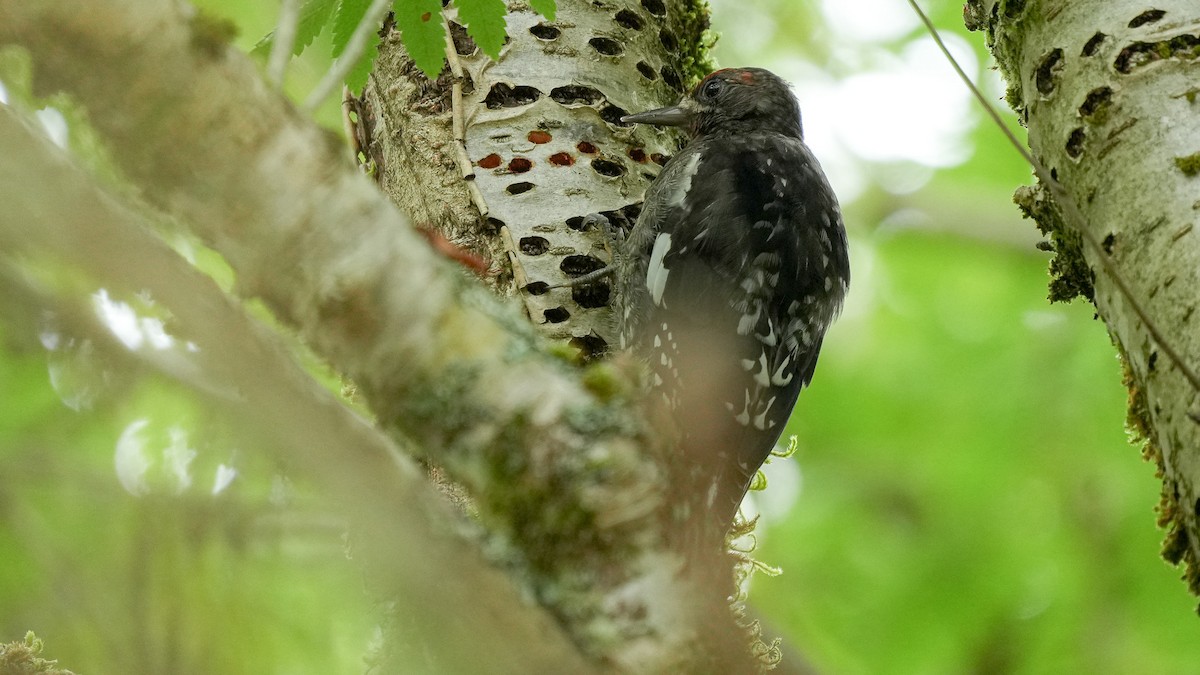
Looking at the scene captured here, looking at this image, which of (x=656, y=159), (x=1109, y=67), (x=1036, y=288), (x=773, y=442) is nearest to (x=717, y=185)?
(x=656, y=159)

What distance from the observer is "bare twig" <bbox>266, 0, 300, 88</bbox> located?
120 cm

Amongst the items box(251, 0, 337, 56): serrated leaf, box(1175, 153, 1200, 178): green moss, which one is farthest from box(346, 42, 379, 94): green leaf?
box(1175, 153, 1200, 178): green moss

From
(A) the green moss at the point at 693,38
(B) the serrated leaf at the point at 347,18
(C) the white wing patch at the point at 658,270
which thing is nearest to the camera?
(B) the serrated leaf at the point at 347,18

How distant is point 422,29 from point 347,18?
0.14m

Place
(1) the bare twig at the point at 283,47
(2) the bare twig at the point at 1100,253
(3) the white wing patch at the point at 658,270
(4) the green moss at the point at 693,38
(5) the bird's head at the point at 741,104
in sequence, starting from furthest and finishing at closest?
(5) the bird's head at the point at 741,104
(4) the green moss at the point at 693,38
(3) the white wing patch at the point at 658,270
(2) the bare twig at the point at 1100,253
(1) the bare twig at the point at 283,47

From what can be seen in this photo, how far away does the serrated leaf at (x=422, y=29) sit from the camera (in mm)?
2088

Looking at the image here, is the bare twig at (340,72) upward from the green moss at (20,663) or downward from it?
upward

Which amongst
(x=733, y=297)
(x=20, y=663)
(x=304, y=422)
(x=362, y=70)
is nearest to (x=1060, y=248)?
(x=733, y=297)

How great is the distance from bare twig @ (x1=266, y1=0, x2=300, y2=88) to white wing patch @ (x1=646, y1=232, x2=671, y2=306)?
1.70m

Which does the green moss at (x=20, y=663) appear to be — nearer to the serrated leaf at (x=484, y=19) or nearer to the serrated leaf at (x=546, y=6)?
the serrated leaf at (x=484, y=19)

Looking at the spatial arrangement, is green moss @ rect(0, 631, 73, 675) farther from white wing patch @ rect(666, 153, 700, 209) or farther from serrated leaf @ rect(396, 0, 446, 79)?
white wing patch @ rect(666, 153, 700, 209)

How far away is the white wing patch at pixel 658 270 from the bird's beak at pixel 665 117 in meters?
0.33

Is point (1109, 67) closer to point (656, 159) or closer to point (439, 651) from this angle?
point (656, 159)

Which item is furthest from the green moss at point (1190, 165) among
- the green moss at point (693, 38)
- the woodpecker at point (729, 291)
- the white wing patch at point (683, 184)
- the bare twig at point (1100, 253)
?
the green moss at point (693, 38)
